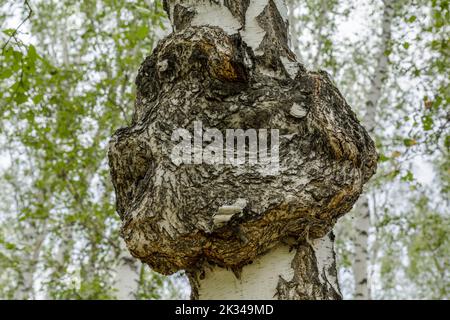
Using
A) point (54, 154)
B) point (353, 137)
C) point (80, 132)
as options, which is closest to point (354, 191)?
point (353, 137)

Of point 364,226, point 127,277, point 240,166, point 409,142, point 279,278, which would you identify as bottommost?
point 279,278

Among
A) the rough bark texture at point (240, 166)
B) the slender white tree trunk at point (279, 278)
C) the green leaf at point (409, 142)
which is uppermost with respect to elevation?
the green leaf at point (409, 142)

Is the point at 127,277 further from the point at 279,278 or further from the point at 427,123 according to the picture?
the point at 279,278

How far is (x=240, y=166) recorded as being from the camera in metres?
1.70

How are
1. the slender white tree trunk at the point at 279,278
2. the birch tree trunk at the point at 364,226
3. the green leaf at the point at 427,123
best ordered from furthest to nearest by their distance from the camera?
1. the birch tree trunk at the point at 364,226
2. the green leaf at the point at 427,123
3. the slender white tree trunk at the point at 279,278

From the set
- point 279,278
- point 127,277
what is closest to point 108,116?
point 127,277

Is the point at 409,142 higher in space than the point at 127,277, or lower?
higher

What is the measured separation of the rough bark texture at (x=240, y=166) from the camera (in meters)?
1.64

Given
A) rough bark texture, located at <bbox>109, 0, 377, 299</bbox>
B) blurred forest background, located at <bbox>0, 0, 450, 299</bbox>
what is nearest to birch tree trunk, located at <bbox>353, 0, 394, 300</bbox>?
blurred forest background, located at <bbox>0, 0, 450, 299</bbox>

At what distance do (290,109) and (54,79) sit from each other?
491 cm

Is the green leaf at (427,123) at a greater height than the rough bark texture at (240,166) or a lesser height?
greater

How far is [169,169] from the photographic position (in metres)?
1.70

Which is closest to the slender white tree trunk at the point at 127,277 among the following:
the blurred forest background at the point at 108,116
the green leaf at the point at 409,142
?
the blurred forest background at the point at 108,116

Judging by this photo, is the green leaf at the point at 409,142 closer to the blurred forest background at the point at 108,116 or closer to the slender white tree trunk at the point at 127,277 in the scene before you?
the blurred forest background at the point at 108,116
